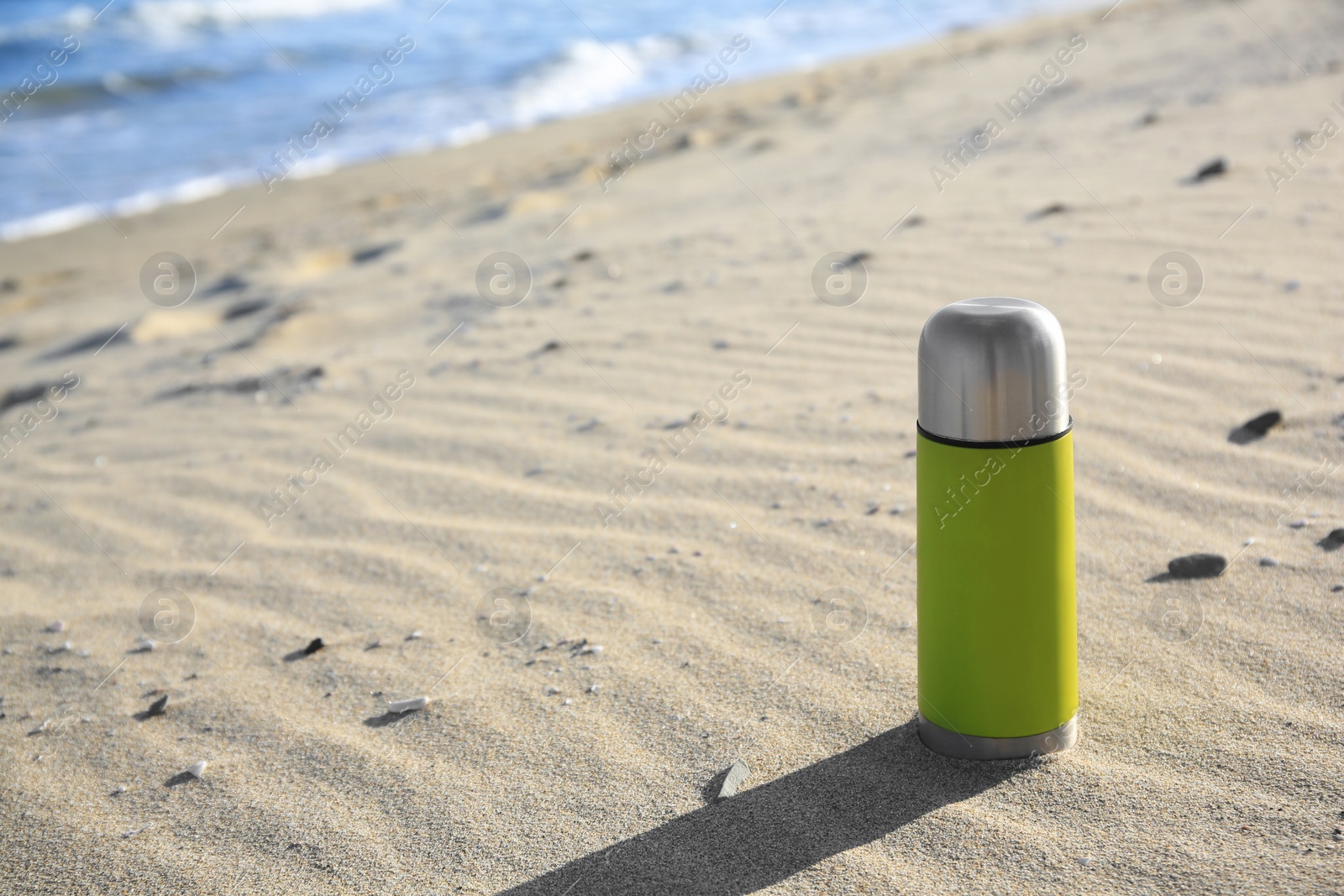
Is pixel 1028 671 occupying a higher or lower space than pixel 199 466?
higher

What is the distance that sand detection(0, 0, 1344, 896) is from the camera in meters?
2.16

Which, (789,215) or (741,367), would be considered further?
(789,215)

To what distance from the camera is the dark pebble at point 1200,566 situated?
2.79m

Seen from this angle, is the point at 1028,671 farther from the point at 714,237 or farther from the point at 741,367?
the point at 714,237

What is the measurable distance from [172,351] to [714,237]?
113 inches

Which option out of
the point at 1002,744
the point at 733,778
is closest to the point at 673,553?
the point at 733,778

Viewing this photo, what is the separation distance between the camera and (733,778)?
228cm

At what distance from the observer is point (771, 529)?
3305 millimetres

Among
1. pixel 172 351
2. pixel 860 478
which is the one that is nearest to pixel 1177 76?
pixel 860 478

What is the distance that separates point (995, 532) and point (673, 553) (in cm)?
133

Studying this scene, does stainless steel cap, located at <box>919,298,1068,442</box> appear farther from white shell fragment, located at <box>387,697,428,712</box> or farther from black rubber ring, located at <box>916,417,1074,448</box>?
white shell fragment, located at <box>387,697,428,712</box>

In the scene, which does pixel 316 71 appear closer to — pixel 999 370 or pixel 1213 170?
pixel 1213 170

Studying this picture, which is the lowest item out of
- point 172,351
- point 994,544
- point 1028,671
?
point 172,351

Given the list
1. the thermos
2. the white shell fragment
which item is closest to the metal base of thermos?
the thermos
